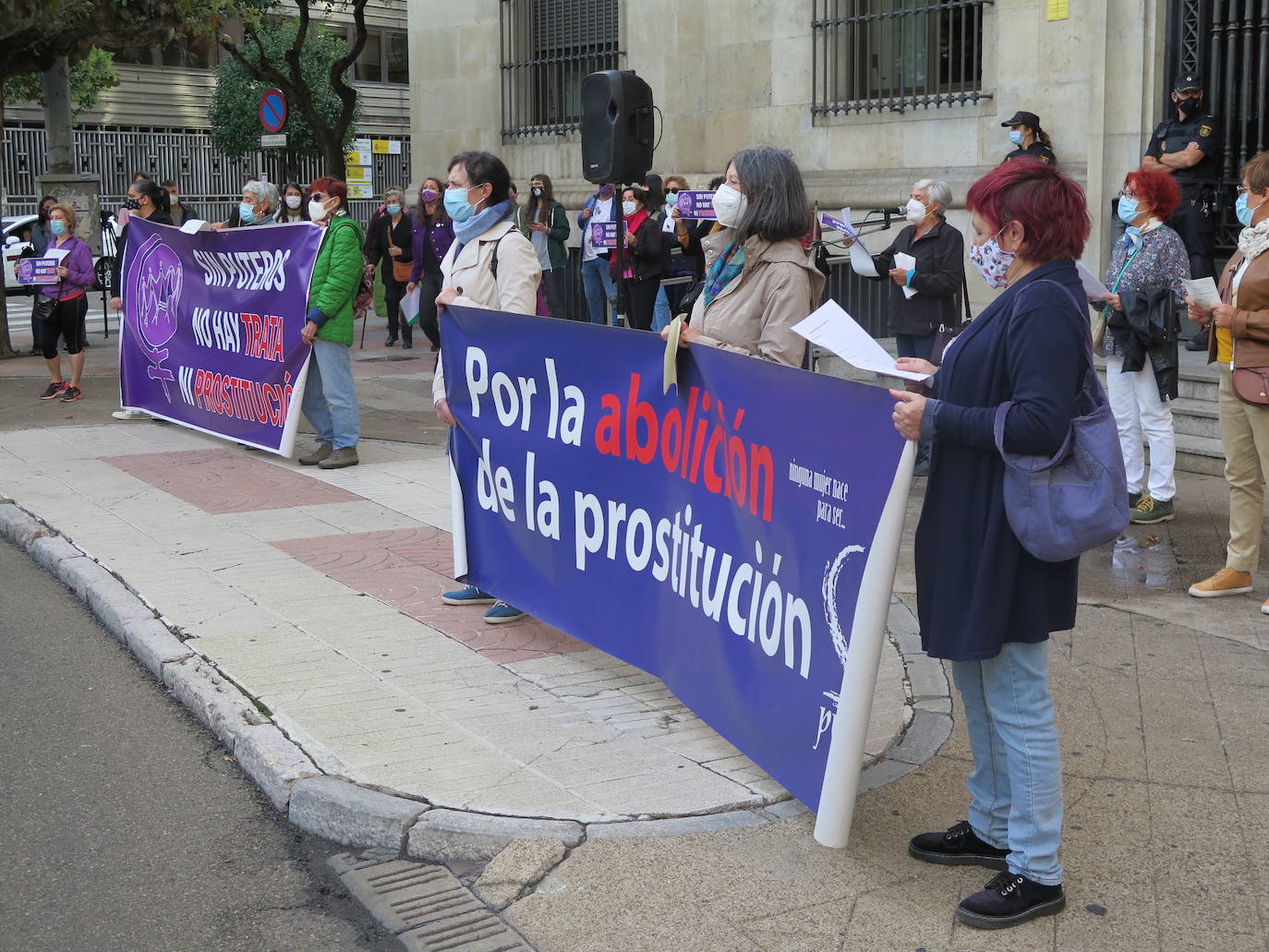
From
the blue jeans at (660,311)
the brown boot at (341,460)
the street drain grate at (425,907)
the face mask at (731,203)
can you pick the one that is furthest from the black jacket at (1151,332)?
the blue jeans at (660,311)

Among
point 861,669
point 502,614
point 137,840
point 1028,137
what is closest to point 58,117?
point 1028,137

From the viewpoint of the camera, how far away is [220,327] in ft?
36.8

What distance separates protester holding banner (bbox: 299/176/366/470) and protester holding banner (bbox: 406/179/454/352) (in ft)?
9.03

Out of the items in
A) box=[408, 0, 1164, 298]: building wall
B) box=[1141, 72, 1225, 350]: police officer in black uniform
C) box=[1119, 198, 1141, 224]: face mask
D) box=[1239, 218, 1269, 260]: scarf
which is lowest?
box=[1239, 218, 1269, 260]: scarf

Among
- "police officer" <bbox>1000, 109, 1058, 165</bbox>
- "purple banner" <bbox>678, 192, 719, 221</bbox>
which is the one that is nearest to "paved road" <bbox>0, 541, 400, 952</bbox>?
"purple banner" <bbox>678, 192, 719, 221</bbox>

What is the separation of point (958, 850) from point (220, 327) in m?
8.53

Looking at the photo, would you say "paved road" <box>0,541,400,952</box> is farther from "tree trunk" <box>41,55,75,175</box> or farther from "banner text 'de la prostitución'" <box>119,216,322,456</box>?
"tree trunk" <box>41,55,75,175</box>

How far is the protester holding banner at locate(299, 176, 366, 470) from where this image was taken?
396 inches

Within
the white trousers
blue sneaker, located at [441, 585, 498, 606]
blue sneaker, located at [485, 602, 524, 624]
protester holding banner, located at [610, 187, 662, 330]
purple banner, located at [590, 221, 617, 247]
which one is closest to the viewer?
blue sneaker, located at [485, 602, 524, 624]

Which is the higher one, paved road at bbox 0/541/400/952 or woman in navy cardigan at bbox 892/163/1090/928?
woman in navy cardigan at bbox 892/163/1090/928

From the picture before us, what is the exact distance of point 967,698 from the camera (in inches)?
153

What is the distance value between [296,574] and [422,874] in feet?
11.0

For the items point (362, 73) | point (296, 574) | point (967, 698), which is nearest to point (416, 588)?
point (296, 574)

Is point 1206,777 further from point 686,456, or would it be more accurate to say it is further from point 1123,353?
point 1123,353
